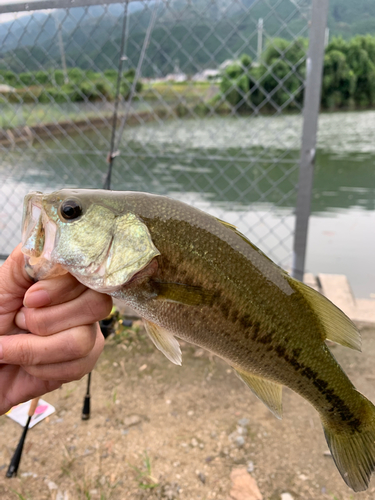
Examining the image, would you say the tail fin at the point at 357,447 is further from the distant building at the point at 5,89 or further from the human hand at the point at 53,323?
the distant building at the point at 5,89

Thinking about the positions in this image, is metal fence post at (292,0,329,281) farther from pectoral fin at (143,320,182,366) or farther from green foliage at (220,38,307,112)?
pectoral fin at (143,320,182,366)

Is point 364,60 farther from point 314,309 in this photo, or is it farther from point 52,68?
point 314,309

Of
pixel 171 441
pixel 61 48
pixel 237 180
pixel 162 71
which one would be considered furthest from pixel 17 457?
pixel 61 48

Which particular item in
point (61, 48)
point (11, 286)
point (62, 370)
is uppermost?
point (61, 48)

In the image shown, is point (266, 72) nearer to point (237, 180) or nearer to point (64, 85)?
point (237, 180)

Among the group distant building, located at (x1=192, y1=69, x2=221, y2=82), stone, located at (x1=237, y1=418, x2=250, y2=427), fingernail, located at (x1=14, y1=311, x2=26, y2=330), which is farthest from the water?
fingernail, located at (x1=14, y1=311, x2=26, y2=330)

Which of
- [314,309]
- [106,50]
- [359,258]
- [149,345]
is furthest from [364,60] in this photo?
[314,309]

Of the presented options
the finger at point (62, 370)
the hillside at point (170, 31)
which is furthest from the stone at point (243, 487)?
the hillside at point (170, 31)
